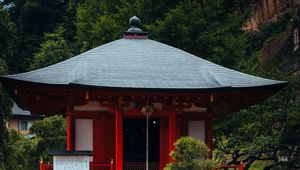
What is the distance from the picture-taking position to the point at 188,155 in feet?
54.2

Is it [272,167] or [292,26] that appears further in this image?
[292,26]

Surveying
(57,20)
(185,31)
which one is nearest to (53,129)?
(185,31)

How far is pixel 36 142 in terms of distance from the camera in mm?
36156

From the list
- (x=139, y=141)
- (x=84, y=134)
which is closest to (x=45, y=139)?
(x=139, y=141)

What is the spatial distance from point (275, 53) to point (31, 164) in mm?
14846

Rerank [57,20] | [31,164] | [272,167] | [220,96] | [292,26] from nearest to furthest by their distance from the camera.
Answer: [220,96] < [272,167] < [31,164] < [292,26] < [57,20]

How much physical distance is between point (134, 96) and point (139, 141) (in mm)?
1998

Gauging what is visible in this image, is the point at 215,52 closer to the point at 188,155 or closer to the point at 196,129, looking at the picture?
the point at 196,129

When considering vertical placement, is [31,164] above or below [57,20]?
below

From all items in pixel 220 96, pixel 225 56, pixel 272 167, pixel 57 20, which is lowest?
pixel 272 167

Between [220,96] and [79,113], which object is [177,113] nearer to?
[220,96]

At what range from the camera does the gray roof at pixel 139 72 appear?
717 inches

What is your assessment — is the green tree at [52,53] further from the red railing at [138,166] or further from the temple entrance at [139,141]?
the red railing at [138,166]

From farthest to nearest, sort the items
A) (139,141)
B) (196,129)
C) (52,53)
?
(52,53), (139,141), (196,129)
